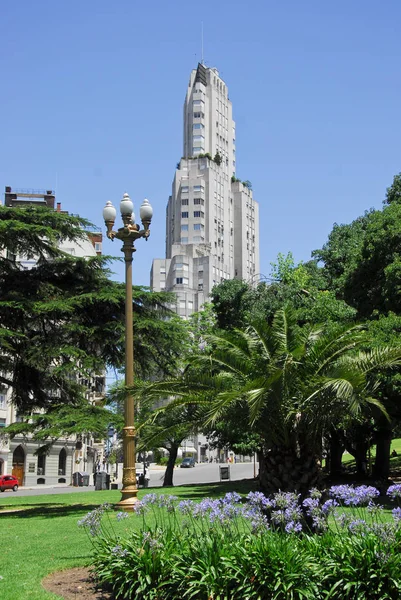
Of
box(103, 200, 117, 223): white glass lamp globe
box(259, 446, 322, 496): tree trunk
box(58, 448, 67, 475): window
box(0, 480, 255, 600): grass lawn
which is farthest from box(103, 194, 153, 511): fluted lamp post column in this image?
box(58, 448, 67, 475): window

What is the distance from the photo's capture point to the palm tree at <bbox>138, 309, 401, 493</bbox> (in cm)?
1048

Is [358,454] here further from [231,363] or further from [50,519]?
[231,363]

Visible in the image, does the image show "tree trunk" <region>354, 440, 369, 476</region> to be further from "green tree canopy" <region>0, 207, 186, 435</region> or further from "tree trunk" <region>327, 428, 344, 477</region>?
"green tree canopy" <region>0, 207, 186, 435</region>

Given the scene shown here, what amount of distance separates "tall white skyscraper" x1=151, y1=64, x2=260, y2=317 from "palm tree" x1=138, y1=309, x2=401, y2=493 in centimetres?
11111

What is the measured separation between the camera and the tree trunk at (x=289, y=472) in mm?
10625

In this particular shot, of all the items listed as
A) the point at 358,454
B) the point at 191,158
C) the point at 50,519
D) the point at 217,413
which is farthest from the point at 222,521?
the point at 191,158

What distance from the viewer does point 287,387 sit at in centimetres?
1077

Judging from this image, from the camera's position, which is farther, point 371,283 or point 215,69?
point 215,69

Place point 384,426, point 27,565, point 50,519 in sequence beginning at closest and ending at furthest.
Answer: point 27,565, point 50,519, point 384,426

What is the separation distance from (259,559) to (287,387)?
163 inches

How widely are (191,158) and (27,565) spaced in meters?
131

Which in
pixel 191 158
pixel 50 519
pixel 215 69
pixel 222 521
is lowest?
pixel 50 519

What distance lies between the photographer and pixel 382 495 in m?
21.3

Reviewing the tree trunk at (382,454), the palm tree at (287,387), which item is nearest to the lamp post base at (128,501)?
the palm tree at (287,387)
